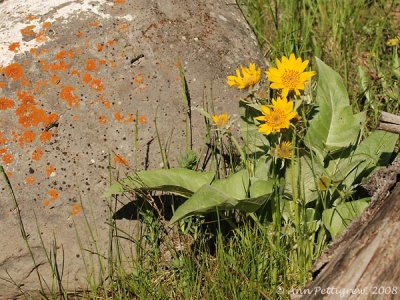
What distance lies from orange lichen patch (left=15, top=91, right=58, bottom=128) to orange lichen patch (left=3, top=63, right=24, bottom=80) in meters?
0.11

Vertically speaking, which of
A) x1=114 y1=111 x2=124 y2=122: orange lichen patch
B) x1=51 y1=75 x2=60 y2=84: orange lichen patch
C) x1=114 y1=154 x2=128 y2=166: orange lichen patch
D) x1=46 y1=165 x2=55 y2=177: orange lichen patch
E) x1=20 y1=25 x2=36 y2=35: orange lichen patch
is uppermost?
x1=20 y1=25 x2=36 y2=35: orange lichen patch

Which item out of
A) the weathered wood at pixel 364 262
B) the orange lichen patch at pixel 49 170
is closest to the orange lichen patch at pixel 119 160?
A: the orange lichen patch at pixel 49 170

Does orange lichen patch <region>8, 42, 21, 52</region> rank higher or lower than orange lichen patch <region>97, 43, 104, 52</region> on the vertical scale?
higher

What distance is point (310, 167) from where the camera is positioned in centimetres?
279

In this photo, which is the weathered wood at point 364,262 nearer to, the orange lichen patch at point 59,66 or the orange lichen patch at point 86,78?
the orange lichen patch at point 86,78

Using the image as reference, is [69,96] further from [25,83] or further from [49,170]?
[49,170]

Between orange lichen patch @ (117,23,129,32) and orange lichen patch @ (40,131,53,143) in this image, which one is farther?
orange lichen patch @ (117,23,129,32)

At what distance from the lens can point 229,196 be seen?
104 inches

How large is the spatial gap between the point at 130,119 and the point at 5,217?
66cm

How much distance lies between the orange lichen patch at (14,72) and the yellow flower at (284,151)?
1.15 meters

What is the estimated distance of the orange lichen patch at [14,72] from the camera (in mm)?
2928

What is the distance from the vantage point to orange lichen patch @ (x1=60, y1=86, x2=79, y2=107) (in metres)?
2.91

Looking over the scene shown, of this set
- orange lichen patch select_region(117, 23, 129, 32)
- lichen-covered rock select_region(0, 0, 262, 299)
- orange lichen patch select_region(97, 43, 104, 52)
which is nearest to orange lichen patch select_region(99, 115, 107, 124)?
lichen-covered rock select_region(0, 0, 262, 299)
